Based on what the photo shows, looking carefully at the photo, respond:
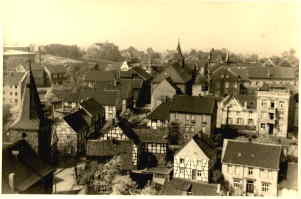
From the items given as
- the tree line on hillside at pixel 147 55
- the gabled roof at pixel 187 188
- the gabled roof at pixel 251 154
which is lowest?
the gabled roof at pixel 187 188

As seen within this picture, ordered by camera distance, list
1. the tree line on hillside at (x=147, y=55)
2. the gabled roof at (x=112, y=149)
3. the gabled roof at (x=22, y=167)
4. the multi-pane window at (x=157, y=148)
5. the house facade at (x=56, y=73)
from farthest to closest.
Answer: the multi-pane window at (x=157, y=148), the gabled roof at (x=112, y=149), the house facade at (x=56, y=73), the tree line on hillside at (x=147, y=55), the gabled roof at (x=22, y=167)

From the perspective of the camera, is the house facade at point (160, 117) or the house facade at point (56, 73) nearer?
the house facade at point (56, 73)

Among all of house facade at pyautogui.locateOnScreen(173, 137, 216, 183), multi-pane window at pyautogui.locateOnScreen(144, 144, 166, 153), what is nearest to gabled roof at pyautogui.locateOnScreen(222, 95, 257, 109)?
house facade at pyautogui.locateOnScreen(173, 137, 216, 183)

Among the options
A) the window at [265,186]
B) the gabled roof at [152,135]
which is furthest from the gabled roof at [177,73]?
the window at [265,186]

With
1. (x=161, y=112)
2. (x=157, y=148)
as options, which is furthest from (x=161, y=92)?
(x=157, y=148)

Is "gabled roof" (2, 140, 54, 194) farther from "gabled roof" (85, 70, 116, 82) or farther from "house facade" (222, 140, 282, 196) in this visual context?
"house facade" (222, 140, 282, 196)

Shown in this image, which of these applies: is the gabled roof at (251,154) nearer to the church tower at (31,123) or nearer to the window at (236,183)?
the window at (236,183)
